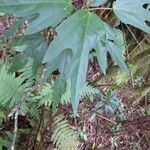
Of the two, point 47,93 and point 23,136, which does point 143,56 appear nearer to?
point 47,93

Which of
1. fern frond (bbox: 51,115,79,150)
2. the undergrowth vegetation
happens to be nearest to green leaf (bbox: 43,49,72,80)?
the undergrowth vegetation

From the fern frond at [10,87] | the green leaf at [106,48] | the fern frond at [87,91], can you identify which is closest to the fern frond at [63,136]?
the fern frond at [87,91]

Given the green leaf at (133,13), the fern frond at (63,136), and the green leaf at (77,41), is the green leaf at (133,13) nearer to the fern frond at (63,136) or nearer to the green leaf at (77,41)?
the green leaf at (77,41)

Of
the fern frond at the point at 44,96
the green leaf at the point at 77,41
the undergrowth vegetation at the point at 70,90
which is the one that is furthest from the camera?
the fern frond at the point at 44,96

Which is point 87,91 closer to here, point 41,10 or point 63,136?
point 63,136

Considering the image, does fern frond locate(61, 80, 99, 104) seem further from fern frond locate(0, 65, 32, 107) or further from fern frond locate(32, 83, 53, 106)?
fern frond locate(0, 65, 32, 107)

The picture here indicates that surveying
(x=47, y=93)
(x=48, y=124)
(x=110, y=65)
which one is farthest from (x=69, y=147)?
(x=110, y=65)
